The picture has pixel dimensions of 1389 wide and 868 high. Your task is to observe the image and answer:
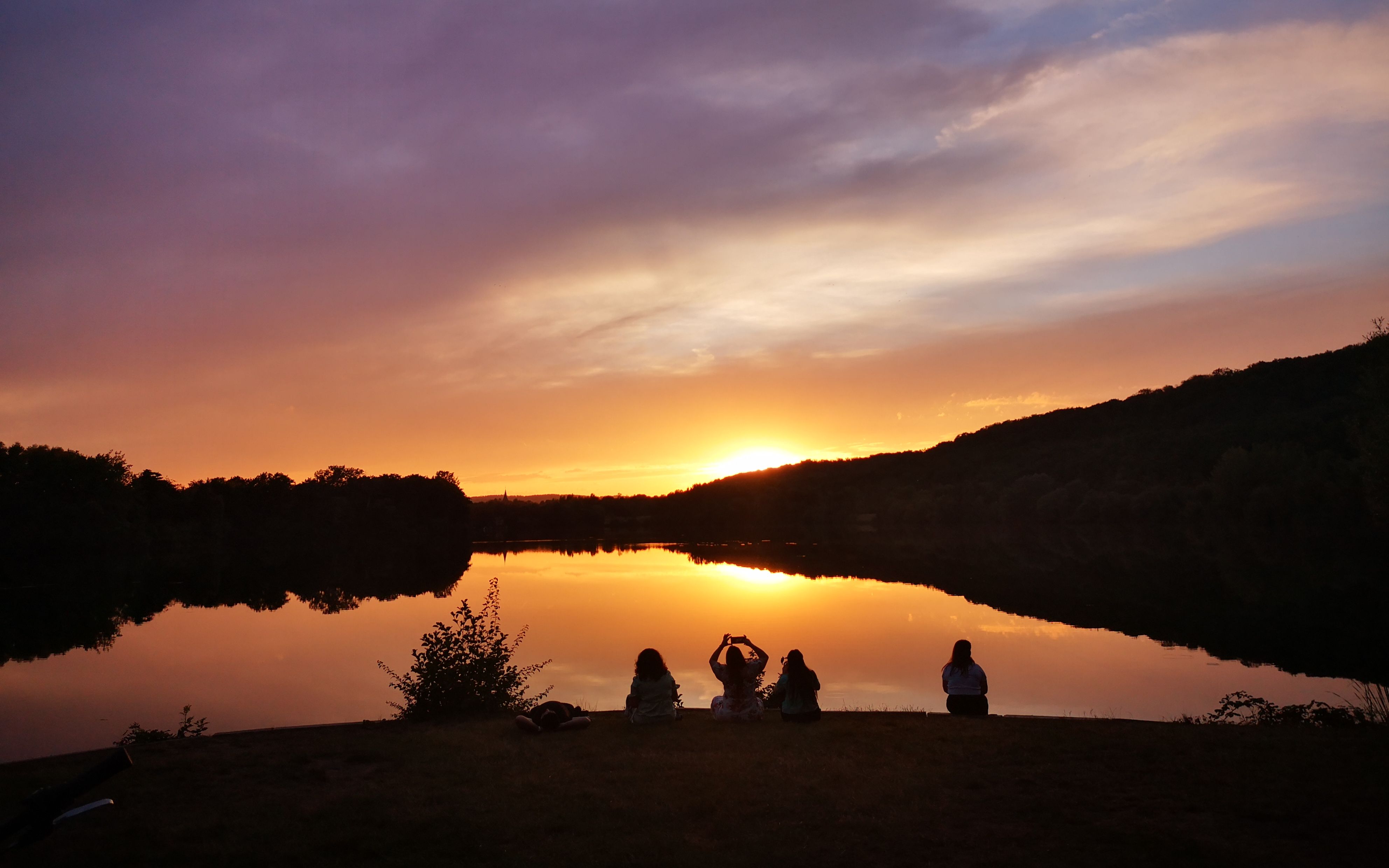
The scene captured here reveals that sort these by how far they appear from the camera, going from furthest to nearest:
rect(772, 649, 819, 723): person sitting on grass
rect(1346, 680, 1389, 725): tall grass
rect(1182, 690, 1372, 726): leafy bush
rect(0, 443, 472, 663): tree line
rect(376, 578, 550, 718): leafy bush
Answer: rect(0, 443, 472, 663): tree line → rect(376, 578, 550, 718): leafy bush → rect(772, 649, 819, 723): person sitting on grass → rect(1346, 680, 1389, 725): tall grass → rect(1182, 690, 1372, 726): leafy bush

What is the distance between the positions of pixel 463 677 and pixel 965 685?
6521mm

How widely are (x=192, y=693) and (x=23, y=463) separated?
2280 inches

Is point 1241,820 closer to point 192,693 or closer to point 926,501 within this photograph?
point 192,693

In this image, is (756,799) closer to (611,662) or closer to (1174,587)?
(611,662)

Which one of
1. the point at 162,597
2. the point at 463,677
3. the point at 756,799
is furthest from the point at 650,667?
the point at 162,597

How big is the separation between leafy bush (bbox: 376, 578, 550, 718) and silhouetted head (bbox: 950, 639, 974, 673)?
541cm

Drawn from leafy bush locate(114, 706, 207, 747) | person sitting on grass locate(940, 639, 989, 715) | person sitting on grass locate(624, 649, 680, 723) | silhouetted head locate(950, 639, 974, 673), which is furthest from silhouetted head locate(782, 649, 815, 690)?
leafy bush locate(114, 706, 207, 747)

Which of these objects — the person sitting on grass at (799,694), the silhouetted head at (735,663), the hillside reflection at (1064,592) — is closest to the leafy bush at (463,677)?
the silhouetted head at (735,663)

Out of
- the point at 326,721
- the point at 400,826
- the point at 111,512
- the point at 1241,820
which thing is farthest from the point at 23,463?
the point at 1241,820

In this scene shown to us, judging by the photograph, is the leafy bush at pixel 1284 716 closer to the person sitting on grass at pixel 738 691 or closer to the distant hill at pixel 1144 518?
the person sitting on grass at pixel 738 691

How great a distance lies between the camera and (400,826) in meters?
6.64

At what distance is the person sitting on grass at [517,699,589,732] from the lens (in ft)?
33.2

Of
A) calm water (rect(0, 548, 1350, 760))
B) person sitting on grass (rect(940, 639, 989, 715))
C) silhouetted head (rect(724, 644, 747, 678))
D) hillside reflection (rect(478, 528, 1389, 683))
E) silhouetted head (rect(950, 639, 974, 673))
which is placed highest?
silhouetted head (rect(724, 644, 747, 678))

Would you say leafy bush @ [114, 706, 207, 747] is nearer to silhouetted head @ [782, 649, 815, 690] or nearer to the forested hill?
silhouetted head @ [782, 649, 815, 690]
